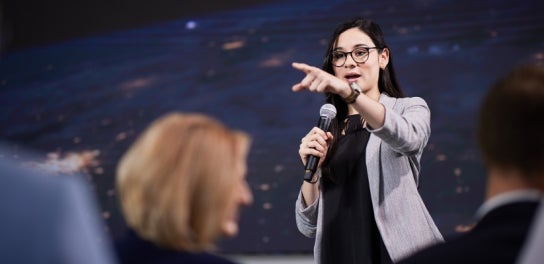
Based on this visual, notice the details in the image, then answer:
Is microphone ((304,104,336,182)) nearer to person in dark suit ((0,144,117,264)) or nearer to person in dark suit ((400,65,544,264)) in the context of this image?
person in dark suit ((400,65,544,264))

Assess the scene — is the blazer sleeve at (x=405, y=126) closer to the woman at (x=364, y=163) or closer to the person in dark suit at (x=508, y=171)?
the woman at (x=364, y=163)

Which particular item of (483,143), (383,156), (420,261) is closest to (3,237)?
(420,261)

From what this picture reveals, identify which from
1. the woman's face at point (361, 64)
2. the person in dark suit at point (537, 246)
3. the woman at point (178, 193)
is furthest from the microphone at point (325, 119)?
the person in dark suit at point (537, 246)

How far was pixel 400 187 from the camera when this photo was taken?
1.98 meters

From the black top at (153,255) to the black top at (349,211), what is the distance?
0.98 metres

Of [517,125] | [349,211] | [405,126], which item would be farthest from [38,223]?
[349,211]

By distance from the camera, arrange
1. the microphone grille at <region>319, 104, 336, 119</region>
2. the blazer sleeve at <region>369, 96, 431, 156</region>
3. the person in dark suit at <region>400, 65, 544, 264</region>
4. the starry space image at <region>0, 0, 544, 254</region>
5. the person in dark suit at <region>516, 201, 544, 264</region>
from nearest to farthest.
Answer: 1. the person in dark suit at <region>516, 201, 544, 264</region>
2. the person in dark suit at <region>400, 65, 544, 264</region>
3. the blazer sleeve at <region>369, 96, 431, 156</region>
4. the microphone grille at <region>319, 104, 336, 119</region>
5. the starry space image at <region>0, 0, 544, 254</region>

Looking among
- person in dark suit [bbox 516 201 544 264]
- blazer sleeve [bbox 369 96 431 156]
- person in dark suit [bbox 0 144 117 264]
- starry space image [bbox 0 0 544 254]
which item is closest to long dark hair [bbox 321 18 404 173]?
blazer sleeve [bbox 369 96 431 156]

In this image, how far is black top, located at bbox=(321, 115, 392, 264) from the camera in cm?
201

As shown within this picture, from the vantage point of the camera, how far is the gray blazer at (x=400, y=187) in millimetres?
1918

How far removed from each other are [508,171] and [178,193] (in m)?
0.48

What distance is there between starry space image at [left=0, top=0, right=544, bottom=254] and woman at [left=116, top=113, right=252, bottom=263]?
2557 mm

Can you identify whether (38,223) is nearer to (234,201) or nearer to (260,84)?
(234,201)

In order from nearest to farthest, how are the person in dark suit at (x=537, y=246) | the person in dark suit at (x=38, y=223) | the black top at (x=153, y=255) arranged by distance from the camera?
the person in dark suit at (x=38, y=223) → the person in dark suit at (x=537, y=246) → the black top at (x=153, y=255)
